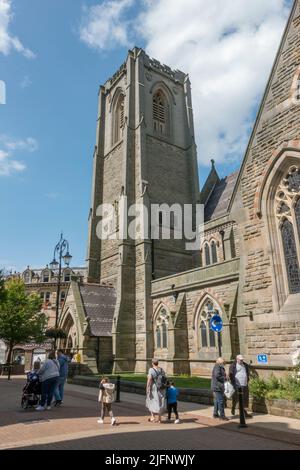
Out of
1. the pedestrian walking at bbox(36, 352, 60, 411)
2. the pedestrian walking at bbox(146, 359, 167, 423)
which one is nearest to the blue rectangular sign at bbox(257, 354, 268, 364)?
the pedestrian walking at bbox(146, 359, 167, 423)

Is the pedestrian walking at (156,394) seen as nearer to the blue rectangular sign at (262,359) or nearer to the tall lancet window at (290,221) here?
the blue rectangular sign at (262,359)

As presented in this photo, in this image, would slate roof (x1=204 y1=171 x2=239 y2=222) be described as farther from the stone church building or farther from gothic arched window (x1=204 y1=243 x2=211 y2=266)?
gothic arched window (x1=204 y1=243 x2=211 y2=266)

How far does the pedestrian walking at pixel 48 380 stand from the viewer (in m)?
10.7

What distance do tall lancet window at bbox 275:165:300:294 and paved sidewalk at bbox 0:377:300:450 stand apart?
426 centimetres

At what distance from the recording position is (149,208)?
29562mm

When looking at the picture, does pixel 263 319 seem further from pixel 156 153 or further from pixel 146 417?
pixel 156 153

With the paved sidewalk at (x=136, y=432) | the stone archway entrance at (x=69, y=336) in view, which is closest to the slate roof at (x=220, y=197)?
the stone archway entrance at (x=69, y=336)

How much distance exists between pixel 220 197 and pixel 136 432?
27759 mm

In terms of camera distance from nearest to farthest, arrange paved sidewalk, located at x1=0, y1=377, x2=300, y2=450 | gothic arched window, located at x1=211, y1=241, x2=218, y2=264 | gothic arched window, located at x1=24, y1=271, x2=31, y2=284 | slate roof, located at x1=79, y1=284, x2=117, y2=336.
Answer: paved sidewalk, located at x1=0, y1=377, x2=300, y2=450, slate roof, located at x1=79, y1=284, x2=117, y2=336, gothic arched window, located at x1=211, y1=241, x2=218, y2=264, gothic arched window, located at x1=24, y1=271, x2=31, y2=284

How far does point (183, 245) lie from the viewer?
32.0 meters

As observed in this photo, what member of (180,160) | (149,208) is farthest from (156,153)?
(149,208)

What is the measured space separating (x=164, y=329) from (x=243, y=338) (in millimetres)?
13561

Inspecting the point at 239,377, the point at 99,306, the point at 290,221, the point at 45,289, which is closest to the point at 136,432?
the point at 239,377

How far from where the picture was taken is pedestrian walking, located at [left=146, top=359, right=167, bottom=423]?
8.63m
